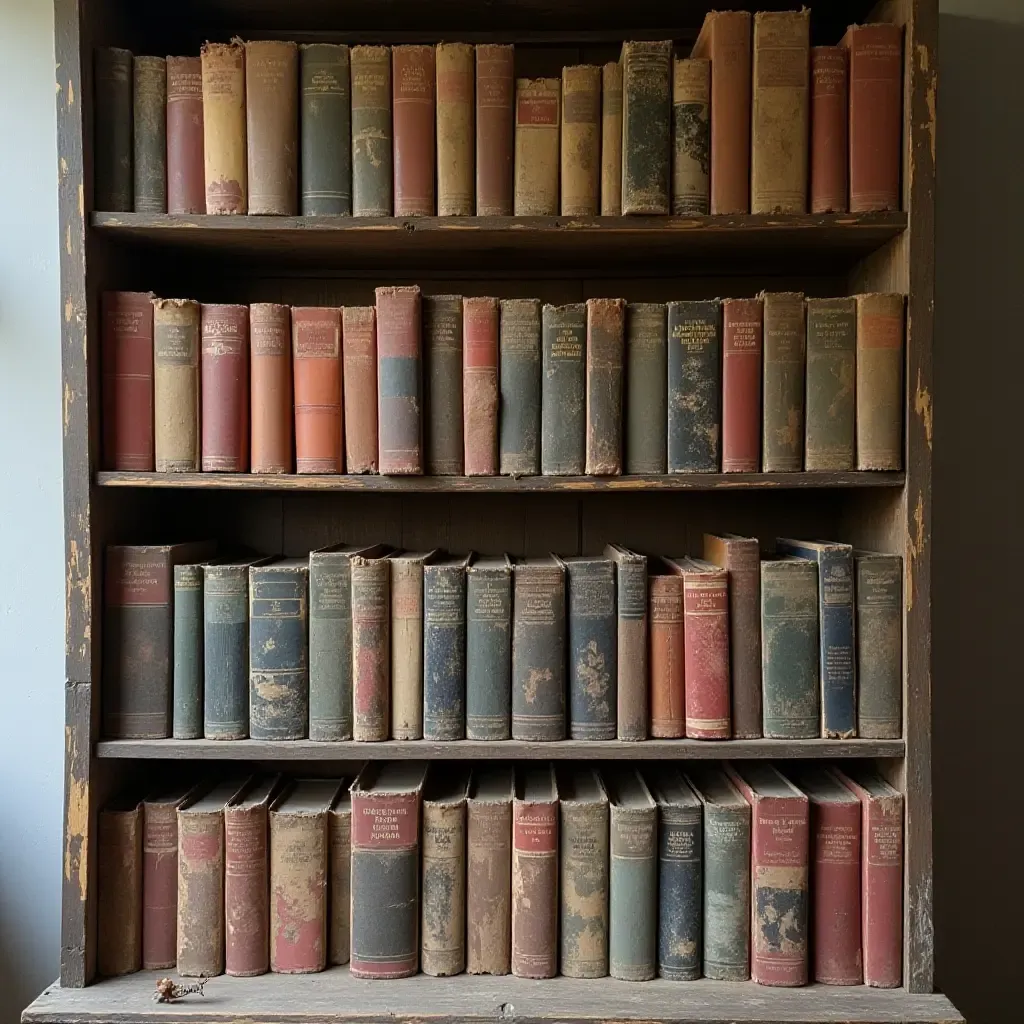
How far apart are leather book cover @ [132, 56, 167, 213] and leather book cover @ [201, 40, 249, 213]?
77 mm

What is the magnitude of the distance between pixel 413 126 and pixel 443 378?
1.26ft

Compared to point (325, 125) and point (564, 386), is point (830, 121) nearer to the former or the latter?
point (564, 386)

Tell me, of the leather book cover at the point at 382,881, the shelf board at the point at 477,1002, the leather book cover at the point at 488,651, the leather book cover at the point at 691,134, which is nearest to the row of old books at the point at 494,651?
the leather book cover at the point at 488,651

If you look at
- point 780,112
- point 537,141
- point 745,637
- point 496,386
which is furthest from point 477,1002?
point 780,112

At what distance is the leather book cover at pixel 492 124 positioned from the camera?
1.25m

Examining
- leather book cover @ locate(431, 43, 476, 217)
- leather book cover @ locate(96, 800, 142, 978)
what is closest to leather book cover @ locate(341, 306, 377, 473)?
leather book cover @ locate(431, 43, 476, 217)

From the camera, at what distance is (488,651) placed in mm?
1256

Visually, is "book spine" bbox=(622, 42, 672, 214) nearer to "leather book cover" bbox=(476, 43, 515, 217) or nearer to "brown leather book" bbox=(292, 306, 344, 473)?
"leather book cover" bbox=(476, 43, 515, 217)

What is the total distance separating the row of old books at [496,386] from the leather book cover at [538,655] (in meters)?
0.17

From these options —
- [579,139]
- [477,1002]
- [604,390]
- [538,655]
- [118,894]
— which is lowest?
[477,1002]

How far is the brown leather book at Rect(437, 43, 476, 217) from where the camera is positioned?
1.25 metres

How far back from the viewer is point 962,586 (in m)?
1.57

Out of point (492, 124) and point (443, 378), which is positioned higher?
point (492, 124)

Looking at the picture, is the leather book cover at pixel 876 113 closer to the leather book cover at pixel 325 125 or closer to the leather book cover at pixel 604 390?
the leather book cover at pixel 604 390
